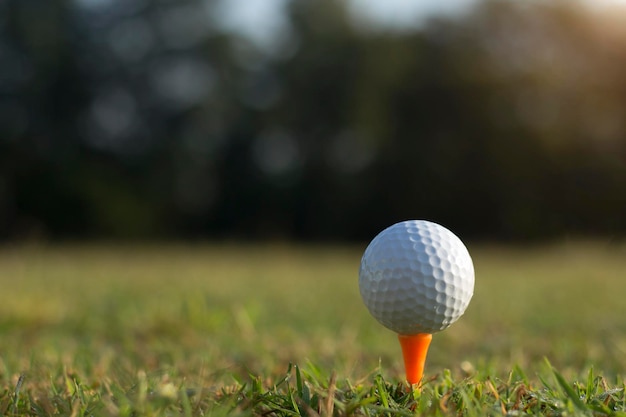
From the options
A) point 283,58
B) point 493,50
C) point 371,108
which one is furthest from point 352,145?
point 493,50

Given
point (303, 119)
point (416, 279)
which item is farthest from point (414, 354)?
point (303, 119)

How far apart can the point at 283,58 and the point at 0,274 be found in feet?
43.9

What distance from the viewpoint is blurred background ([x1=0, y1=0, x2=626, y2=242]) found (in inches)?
607

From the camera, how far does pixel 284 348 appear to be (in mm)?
2336

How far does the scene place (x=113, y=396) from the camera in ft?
4.05

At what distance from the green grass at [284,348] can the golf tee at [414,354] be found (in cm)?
4

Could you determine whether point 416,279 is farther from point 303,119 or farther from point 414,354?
point 303,119

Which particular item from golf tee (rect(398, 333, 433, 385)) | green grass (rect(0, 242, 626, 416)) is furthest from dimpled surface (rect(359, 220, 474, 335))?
green grass (rect(0, 242, 626, 416))

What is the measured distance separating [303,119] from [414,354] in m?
16.2

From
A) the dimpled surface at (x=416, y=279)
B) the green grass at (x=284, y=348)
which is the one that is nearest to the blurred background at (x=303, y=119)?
the green grass at (x=284, y=348)

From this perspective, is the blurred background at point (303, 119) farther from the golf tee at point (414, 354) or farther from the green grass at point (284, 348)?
the golf tee at point (414, 354)

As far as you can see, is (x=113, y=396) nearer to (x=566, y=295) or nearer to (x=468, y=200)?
(x=566, y=295)

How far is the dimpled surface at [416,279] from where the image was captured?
1444 mm

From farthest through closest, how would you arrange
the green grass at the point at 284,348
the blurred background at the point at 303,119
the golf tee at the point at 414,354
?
the blurred background at the point at 303,119 < the golf tee at the point at 414,354 < the green grass at the point at 284,348
